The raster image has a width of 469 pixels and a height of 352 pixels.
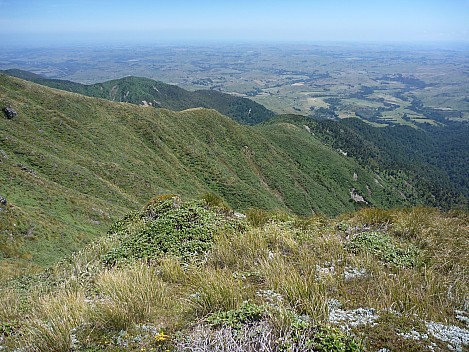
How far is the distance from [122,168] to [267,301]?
46934 mm

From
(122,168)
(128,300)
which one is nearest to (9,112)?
(122,168)

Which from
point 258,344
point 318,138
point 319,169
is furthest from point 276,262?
point 318,138

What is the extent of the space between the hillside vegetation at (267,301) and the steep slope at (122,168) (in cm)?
1719

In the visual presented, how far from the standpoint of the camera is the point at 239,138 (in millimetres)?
87000

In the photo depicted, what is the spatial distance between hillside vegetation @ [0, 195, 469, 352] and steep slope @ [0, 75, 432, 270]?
56.4ft

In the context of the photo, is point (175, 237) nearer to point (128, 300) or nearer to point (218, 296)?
point (128, 300)

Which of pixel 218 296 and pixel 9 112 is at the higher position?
pixel 9 112

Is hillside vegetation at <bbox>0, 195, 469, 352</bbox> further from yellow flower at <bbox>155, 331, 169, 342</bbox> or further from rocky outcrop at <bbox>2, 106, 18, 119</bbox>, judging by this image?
rocky outcrop at <bbox>2, 106, 18, 119</bbox>

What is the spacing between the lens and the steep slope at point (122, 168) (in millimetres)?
25250

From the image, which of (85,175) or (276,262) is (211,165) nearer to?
(85,175)

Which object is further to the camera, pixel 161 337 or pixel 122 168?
pixel 122 168

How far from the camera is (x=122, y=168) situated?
4700cm

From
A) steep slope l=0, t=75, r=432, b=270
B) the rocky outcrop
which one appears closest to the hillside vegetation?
steep slope l=0, t=75, r=432, b=270

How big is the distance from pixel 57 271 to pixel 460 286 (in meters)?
9.25
